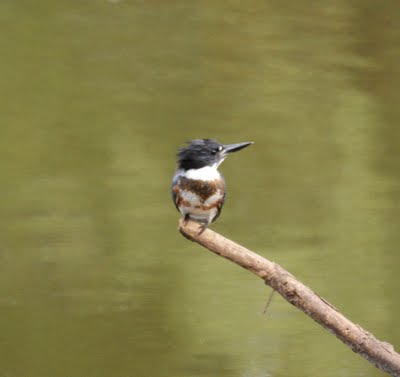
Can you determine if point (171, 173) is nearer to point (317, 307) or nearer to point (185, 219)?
point (185, 219)

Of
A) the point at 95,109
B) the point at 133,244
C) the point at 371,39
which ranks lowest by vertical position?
the point at 133,244

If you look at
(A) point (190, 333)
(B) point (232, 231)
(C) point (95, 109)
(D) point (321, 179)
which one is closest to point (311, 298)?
(A) point (190, 333)

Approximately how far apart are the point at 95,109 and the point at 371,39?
1.40m

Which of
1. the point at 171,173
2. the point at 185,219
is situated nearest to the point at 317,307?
the point at 185,219

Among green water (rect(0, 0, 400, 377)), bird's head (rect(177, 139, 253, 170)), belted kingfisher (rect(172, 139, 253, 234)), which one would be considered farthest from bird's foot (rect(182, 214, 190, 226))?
green water (rect(0, 0, 400, 377))

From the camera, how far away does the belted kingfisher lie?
2283mm

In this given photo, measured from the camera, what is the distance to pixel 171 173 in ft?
13.0

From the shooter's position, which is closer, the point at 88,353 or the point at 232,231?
the point at 88,353

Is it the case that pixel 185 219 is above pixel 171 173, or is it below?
above

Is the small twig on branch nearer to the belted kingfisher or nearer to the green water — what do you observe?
the belted kingfisher

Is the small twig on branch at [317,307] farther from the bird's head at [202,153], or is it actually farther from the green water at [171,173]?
the green water at [171,173]

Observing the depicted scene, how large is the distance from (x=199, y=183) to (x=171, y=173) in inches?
66.2

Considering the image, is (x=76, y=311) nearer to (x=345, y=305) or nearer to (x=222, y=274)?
(x=222, y=274)

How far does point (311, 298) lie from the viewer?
7.06ft
